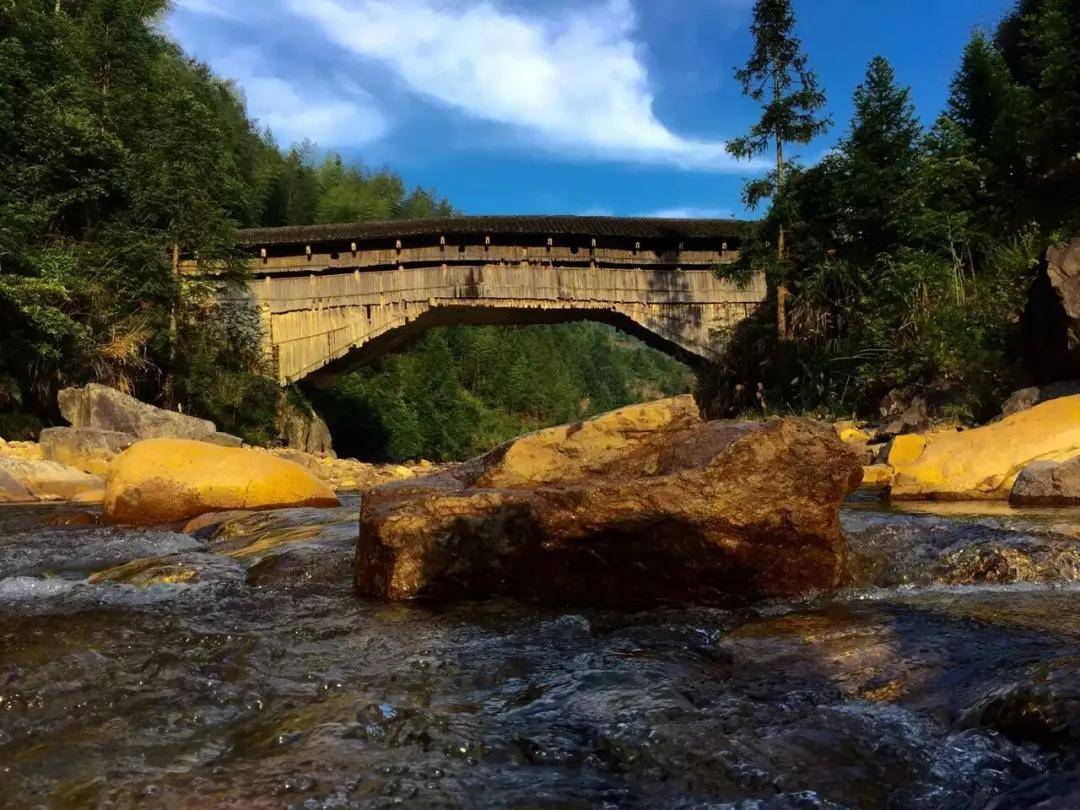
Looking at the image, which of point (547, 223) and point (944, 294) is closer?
point (944, 294)

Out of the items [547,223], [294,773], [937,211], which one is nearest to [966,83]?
[937,211]

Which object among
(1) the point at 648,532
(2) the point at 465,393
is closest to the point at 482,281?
(1) the point at 648,532

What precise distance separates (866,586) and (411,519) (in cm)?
223

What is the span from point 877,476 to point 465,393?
34.3 metres

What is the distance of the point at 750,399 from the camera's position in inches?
747

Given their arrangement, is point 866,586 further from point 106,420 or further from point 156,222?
point 156,222

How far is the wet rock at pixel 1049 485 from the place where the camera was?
19.2 feet

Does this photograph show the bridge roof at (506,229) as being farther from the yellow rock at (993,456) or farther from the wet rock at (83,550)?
the wet rock at (83,550)

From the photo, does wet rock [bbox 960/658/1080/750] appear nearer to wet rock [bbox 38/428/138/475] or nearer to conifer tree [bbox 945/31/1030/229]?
wet rock [bbox 38/428/138/475]

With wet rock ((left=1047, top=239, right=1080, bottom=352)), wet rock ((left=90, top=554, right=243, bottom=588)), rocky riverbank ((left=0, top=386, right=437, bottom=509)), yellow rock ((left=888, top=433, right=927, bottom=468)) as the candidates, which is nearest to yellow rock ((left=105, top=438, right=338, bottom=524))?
rocky riverbank ((left=0, top=386, right=437, bottom=509))

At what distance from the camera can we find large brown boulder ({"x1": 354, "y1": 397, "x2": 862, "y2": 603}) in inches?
129

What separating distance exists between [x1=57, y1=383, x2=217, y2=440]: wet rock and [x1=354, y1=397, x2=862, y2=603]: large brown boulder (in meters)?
13.4

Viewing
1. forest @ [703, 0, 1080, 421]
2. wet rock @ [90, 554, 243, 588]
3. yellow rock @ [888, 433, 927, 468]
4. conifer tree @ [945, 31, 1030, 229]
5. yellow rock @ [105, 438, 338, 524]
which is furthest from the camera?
conifer tree @ [945, 31, 1030, 229]

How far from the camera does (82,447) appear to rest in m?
13.7
